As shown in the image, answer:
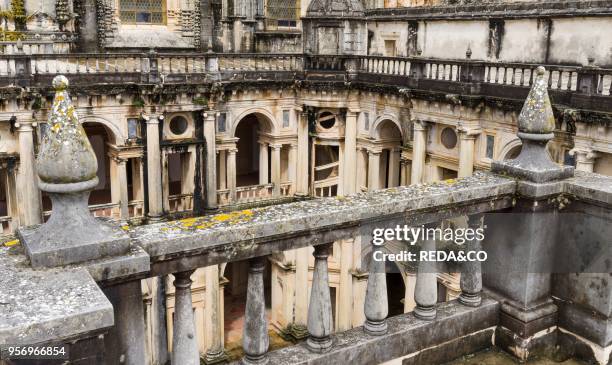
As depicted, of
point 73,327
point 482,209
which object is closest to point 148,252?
point 73,327

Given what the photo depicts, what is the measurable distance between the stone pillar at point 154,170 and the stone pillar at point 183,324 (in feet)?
63.2

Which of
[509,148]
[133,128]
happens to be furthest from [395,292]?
[133,128]

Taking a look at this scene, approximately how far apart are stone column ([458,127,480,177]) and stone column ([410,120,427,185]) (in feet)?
6.78

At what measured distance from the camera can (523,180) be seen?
635cm

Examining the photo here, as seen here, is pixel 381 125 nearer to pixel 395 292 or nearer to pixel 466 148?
pixel 466 148

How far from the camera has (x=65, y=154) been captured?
13.7 feet

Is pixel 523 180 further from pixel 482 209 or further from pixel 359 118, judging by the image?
pixel 359 118

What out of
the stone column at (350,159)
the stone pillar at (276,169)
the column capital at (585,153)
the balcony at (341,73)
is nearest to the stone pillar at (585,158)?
the column capital at (585,153)

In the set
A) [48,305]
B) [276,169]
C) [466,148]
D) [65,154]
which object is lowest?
[276,169]

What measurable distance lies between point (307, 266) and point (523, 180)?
22.0m

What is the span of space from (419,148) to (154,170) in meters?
9.73

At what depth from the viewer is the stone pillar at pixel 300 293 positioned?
27688mm

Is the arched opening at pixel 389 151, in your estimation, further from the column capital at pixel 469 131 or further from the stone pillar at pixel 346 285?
the column capital at pixel 469 131

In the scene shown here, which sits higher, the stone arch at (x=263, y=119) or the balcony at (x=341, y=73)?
the balcony at (x=341, y=73)
